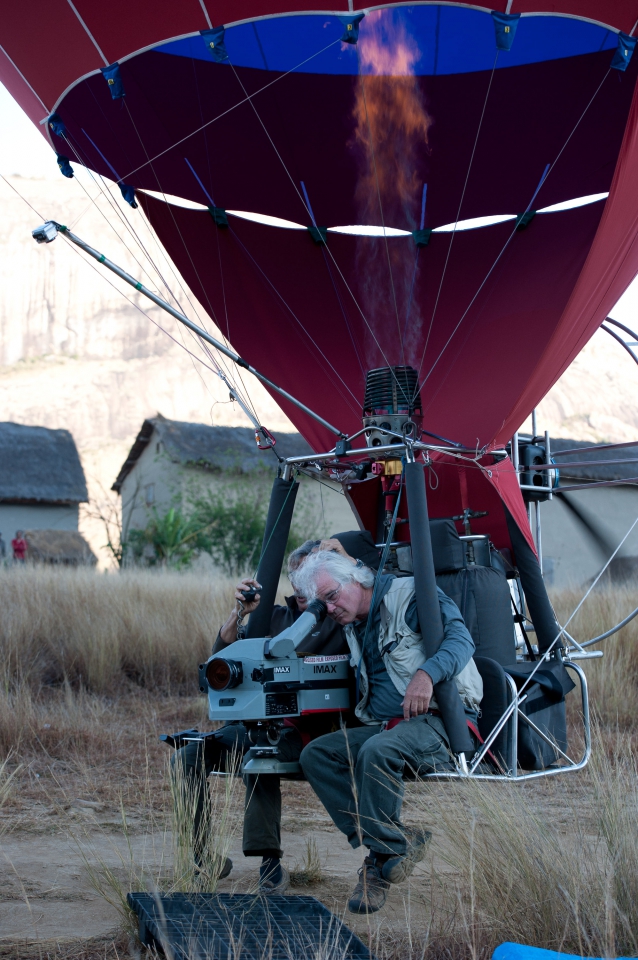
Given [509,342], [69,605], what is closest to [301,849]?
[509,342]

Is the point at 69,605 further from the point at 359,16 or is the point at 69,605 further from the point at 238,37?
the point at 359,16

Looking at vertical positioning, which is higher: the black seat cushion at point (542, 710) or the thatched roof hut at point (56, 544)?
the thatched roof hut at point (56, 544)

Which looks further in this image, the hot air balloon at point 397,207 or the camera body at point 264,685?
the hot air balloon at point 397,207

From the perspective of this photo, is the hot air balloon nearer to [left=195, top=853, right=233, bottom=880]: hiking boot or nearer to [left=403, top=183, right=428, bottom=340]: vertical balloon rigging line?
[left=403, top=183, right=428, bottom=340]: vertical balloon rigging line

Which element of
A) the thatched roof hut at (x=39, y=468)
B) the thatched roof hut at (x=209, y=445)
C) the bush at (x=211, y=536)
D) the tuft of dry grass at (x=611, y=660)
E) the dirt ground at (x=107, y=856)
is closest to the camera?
the dirt ground at (x=107, y=856)

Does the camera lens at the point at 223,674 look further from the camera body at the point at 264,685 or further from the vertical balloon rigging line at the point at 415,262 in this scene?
the vertical balloon rigging line at the point at 415,262

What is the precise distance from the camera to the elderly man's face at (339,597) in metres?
3.77

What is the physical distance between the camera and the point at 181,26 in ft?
14.9

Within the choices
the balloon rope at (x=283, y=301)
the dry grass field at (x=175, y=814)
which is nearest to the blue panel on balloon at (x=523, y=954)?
the dry grass field at (x=175, y=814)

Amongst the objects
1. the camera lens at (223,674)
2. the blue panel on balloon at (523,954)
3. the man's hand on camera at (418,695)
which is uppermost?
the camera lens at (223,674)

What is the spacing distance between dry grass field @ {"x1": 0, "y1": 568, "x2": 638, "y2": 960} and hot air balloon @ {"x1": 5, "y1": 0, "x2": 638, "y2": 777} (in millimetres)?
613

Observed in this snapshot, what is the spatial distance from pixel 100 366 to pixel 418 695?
83.6 metres

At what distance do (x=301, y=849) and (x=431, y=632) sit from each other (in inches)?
65.4

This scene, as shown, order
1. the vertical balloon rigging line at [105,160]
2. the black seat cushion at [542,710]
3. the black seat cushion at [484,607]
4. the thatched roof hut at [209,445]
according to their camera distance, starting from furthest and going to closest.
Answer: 1. the thatched roof hut at [209,445]
2. the vertical balloon rigging line at [105,160]
3. the black seat cushion at [484,607]
4. the black seat cushion at [542,710]
